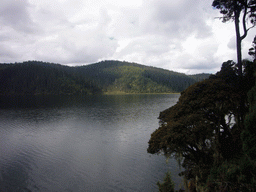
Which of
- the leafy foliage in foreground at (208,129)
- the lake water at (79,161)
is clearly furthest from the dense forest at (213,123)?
the lake water at (79,161)

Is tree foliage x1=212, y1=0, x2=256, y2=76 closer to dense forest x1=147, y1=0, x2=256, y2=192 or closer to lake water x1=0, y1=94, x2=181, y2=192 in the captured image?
dense forest x1=147, y1=0, x2=256, y2=192

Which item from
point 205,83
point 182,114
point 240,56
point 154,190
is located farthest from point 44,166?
point 240,56

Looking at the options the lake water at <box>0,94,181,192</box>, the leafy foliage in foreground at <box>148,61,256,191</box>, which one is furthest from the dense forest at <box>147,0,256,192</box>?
the lake water at <box>0,94,181,192</box>

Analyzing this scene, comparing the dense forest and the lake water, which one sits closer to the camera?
the dense forest

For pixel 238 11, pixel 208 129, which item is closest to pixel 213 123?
pixel 208 129

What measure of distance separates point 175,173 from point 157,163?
320 centimetres

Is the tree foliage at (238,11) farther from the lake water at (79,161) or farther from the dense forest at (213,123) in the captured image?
the lake water at (79,161)

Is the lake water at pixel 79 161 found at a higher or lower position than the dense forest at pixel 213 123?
lower

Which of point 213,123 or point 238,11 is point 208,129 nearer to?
point 213,123

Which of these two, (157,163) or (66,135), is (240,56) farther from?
(66,135)

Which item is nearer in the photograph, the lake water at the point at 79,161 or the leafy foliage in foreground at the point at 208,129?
the leafy foliage in foreground at the point at 208,129

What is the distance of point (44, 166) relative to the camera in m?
23.1

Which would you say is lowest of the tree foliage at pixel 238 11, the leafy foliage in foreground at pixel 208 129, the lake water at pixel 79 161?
the lake water at pixel 79 161

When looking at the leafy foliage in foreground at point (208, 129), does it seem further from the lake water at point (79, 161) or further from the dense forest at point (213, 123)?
the lake water at point (79, 161)
